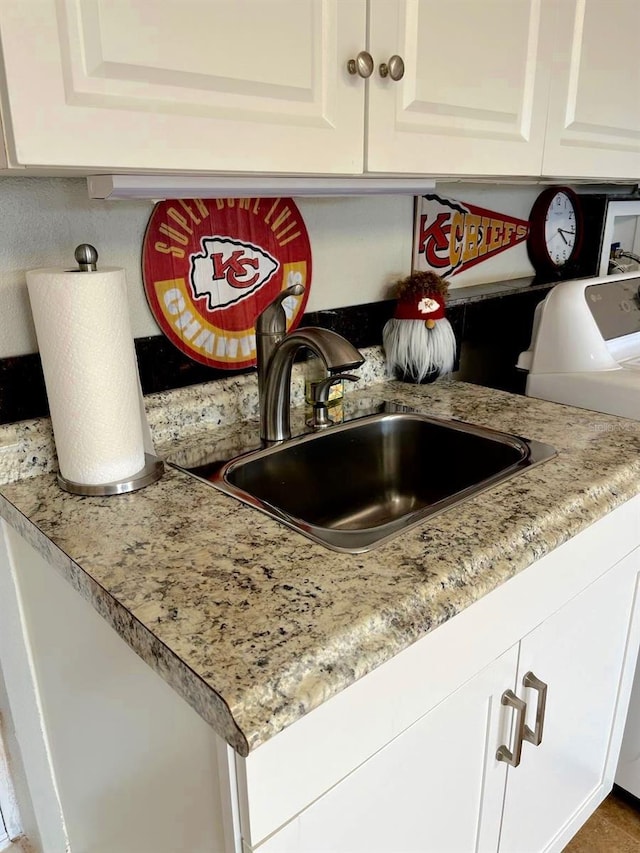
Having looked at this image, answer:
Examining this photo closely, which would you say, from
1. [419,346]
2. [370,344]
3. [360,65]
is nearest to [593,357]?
[419,346]

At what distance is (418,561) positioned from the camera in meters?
0.75

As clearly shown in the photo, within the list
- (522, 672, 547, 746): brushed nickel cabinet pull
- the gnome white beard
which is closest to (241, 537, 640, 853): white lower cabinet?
(522, 672, 547, 746): brushed nickel cabinet pull

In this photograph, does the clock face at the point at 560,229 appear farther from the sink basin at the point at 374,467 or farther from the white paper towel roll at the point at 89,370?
the white paper towel roll at the point at 89,370

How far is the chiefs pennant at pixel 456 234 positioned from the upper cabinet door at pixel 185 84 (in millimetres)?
680

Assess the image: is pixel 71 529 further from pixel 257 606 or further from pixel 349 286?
pixel 349 286

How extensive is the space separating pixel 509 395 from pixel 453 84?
0.65 m

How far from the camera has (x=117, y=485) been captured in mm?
919

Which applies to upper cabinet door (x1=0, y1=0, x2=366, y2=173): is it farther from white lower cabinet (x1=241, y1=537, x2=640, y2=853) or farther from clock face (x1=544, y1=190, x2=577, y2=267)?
clock face (x1=544, y1=190, x2=577, y2=267)

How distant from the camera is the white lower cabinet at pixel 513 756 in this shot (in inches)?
28.3

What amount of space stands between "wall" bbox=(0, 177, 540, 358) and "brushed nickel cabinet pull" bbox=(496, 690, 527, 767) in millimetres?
826

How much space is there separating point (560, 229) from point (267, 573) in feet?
5.30

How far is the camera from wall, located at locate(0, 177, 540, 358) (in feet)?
3.14

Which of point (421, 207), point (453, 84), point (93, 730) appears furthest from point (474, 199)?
point (93, 730)

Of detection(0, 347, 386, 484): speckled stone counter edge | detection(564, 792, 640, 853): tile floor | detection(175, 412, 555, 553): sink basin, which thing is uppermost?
detection(0, 347, 386, 484): speckled stone counter edge
